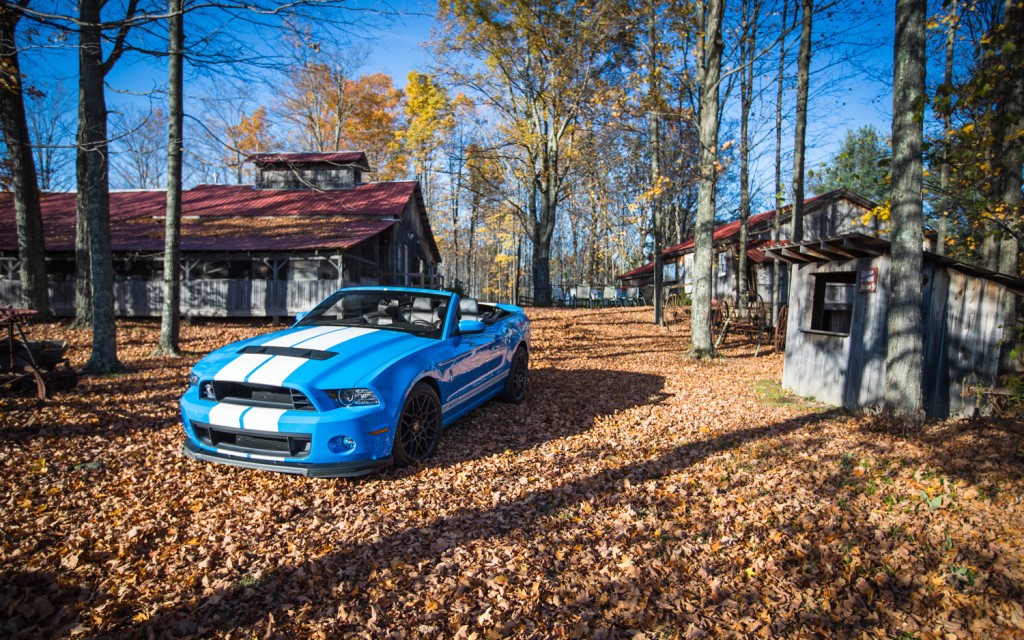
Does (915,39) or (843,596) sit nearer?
(843,596)

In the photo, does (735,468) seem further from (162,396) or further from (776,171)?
(776,171)

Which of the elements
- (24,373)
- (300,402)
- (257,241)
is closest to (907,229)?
(300,402)

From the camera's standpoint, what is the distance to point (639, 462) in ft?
17.0

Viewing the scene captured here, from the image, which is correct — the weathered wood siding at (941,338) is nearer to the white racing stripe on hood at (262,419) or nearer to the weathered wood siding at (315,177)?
the white racing stripe on hood at (262,419)

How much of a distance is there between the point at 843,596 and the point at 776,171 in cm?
1573

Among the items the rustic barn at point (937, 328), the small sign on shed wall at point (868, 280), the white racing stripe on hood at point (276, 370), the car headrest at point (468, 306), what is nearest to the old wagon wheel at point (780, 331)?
the rustic barn at point (937, 328)

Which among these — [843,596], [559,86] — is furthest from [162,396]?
[559,86]

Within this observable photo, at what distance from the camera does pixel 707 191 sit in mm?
11836

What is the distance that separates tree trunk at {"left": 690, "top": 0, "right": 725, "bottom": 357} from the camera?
11656mm

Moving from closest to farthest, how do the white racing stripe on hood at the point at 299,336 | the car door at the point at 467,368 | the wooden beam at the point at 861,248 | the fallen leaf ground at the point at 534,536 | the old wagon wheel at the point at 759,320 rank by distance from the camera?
the fallen leaf ground at the point at 534,536, the white racing stripe on hood at the point at 299,336, the car door at the point at 467,368, the wooden beam at the point at 861,248, the old wagon wheel at the point at 759,320

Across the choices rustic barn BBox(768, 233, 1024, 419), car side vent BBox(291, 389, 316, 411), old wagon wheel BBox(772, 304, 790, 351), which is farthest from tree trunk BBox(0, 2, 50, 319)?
old wagon wheel BBox(772, 304, 790, 351)

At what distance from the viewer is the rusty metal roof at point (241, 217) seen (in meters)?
18.0

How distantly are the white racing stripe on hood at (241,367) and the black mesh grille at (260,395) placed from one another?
0.05 metres

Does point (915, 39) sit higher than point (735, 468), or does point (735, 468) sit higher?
point (915, 39)
